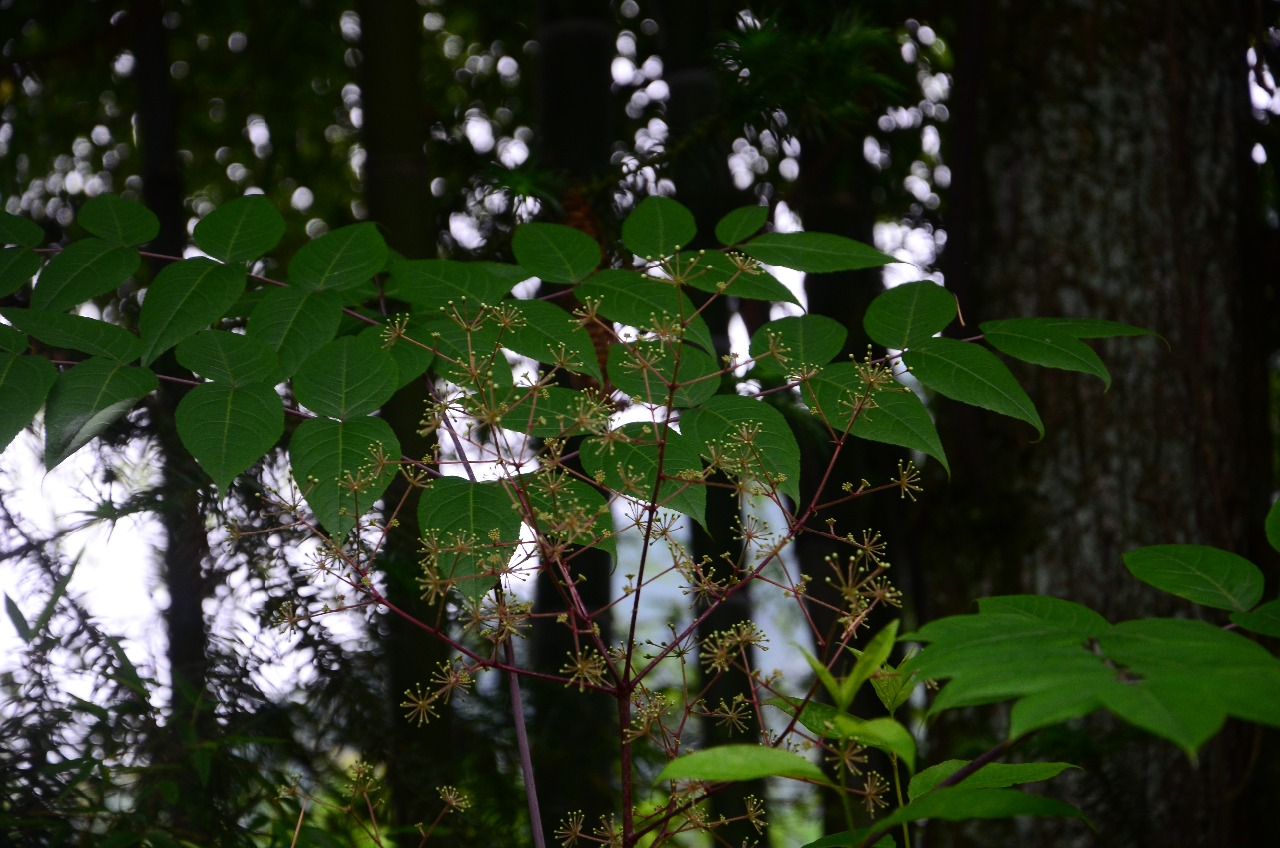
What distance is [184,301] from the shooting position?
2.23 ft

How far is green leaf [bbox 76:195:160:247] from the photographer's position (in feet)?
2.51

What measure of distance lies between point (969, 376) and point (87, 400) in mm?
595

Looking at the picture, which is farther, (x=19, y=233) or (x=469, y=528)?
(x=19, y=233)

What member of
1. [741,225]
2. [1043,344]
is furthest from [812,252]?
[1043,344]

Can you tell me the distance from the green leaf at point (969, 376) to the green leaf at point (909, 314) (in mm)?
11

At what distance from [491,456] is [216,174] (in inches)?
127

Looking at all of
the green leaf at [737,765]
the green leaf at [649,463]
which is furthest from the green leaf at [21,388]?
the green leaf at [737,765]

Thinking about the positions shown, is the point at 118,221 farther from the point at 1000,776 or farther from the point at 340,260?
the point at 1000,776

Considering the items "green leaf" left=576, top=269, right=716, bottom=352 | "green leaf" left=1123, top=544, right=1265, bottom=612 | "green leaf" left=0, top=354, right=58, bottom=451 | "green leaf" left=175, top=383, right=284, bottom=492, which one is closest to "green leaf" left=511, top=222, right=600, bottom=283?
"green leaf" left=576, top=269, right=716, bottom=352

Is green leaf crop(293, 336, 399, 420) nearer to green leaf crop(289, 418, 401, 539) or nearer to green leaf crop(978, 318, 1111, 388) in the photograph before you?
green leaf crop(289, 418, 401, 539)

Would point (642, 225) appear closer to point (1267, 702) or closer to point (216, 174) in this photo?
point (1267, 702)

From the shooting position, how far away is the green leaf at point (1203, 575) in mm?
542

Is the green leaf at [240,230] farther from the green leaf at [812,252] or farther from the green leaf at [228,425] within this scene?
the green leaf at [812,252]

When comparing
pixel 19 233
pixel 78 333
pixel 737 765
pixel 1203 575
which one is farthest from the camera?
pixel 19 233
